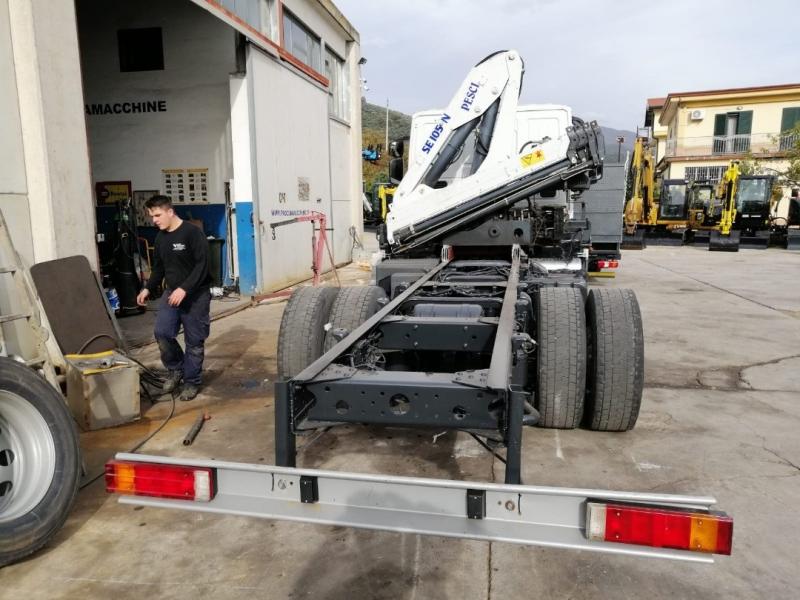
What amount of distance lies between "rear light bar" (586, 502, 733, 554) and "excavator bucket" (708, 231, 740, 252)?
23270 mm

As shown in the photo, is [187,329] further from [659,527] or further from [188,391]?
[659,527]

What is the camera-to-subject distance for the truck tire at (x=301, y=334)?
14.3 ft

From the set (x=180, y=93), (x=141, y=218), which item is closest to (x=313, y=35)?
(x=180, y=93)

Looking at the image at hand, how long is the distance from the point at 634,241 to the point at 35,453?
23818 millimetres

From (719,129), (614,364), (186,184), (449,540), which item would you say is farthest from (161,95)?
(719,129)

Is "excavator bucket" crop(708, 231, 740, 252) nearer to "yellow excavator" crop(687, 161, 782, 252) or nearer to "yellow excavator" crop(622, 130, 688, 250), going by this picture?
"yellow excavator" crop(687, 161, 782, 252)

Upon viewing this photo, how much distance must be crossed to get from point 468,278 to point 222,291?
6223mm

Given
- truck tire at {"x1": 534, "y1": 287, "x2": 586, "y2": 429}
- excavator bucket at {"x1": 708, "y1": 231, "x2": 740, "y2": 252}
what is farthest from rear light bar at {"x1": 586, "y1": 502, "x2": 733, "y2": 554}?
excavator bucket at {"x1": 708, "y1": 231, "x2": 740, "y2": 252}

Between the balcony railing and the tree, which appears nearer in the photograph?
the tree

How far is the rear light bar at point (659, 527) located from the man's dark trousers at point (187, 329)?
3996mm

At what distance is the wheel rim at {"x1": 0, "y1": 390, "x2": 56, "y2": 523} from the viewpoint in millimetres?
2820

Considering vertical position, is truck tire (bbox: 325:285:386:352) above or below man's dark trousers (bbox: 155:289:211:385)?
above

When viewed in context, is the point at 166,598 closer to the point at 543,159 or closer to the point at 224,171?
the point at 543,159

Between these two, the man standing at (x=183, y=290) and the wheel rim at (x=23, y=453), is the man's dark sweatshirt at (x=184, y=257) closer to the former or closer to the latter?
the man standing at (x=183, y=290)
